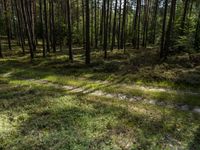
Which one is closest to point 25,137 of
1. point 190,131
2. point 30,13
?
point 190,131

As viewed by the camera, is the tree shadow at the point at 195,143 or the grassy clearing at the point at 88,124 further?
the tree shadow at the point at 195,143

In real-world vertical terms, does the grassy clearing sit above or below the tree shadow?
above

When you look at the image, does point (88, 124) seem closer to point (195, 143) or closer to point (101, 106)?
point (101, 106)

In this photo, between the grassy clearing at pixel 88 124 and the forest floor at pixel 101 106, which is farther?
the forest floor at pixel 101 106

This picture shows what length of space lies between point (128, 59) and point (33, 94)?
11.1 metres

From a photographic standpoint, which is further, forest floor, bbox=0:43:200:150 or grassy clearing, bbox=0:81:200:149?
forest floor, bbox=0:43:200:150

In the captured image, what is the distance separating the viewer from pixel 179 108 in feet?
37.2

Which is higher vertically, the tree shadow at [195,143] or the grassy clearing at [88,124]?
the grassy clearing at [88,124]

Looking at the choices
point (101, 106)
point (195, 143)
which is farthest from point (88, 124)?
point (195, 143)

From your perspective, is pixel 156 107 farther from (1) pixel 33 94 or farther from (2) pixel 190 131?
(1) pixel 33 94

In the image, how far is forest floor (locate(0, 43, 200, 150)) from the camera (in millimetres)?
7961

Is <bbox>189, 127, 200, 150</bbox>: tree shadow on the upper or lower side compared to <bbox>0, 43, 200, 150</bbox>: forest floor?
lower

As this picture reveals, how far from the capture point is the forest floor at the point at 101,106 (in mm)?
7961

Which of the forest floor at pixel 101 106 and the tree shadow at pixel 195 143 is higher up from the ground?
the forest floor at pixel 101 106
